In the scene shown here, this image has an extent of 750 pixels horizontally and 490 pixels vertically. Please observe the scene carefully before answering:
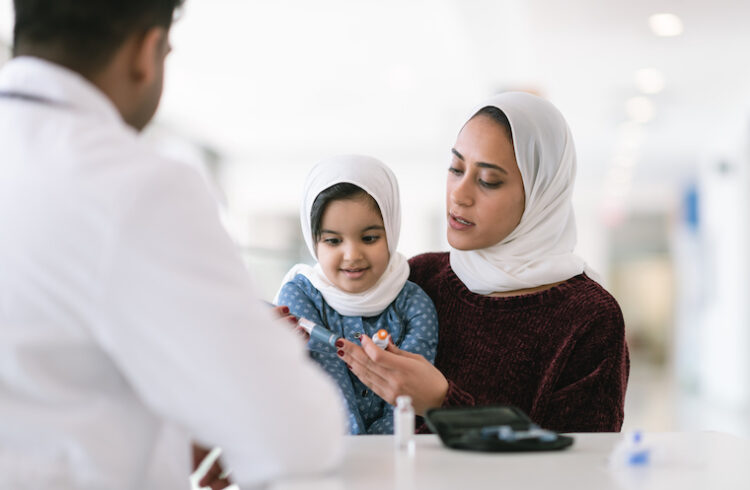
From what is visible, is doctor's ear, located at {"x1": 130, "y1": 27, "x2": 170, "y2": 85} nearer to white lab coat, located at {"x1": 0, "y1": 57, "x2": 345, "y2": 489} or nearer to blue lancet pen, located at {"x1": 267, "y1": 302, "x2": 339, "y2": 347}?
white lab coat, located at {"x1": 0, "y1": 57, "x2": 345, "y2": 489}

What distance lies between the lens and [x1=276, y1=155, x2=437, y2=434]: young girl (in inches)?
71.2

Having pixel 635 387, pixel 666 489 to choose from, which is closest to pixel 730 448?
pixel 666 489

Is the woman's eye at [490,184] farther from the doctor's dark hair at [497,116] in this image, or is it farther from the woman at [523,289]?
the doctor's dark hair at [497,116]

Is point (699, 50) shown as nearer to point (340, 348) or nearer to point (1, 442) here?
point (340, 348)

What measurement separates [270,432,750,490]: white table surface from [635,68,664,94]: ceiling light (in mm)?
6932

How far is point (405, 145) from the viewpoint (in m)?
12.8

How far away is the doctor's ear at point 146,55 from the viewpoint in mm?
1071

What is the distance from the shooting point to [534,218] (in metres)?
1.90

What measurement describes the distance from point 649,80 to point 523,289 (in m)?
6.68

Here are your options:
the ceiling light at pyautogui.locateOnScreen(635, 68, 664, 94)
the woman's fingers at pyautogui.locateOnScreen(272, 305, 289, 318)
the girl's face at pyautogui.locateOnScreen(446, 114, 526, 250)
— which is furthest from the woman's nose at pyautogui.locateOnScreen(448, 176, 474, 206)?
the ceiling light at pyautogui.locateOnScreen(635, 68, 664, 94)

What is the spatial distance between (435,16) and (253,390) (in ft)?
19.7

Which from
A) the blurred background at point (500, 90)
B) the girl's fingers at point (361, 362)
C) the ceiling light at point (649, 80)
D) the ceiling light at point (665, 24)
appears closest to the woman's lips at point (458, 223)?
the girl's fingers at point (361, 362)

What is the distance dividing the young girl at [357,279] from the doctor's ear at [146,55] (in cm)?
82

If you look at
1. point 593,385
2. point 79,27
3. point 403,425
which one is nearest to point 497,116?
point 593,385
